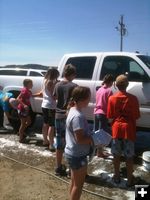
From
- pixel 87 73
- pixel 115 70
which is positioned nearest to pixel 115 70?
pixel 115 70

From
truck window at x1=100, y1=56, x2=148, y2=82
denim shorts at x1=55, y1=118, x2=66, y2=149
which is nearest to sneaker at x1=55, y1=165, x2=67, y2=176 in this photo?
denim shorts at x1=55, y1=118, x2=66, y2=149

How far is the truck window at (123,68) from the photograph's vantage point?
265 inches

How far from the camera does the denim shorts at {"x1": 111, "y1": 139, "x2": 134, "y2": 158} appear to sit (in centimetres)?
491

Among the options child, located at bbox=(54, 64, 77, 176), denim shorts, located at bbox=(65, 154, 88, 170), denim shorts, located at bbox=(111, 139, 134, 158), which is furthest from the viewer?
child, located at bbox=(54, 64, 77, 176)

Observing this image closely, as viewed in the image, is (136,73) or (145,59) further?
(145,59)

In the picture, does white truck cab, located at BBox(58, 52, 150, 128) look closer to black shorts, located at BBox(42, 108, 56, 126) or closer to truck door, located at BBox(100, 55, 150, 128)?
truck door, located at BBox(100, 55, 150, 128)

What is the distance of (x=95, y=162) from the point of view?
20.5 ft

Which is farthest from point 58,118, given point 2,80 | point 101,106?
point 2,80

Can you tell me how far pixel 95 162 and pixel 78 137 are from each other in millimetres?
2734

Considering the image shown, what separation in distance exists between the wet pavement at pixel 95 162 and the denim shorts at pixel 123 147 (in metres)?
0.52

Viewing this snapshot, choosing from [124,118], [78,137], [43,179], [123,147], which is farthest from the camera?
[43,179]

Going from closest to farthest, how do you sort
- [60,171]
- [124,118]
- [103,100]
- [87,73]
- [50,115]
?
[124,118] → [60,171] → [103,100] → [50,115] → [87,73]

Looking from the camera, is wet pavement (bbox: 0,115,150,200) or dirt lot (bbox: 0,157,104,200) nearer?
dirt lot (bbox: 0,157,104,200)

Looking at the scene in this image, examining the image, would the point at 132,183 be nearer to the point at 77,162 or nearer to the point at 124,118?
the point at 124,118
